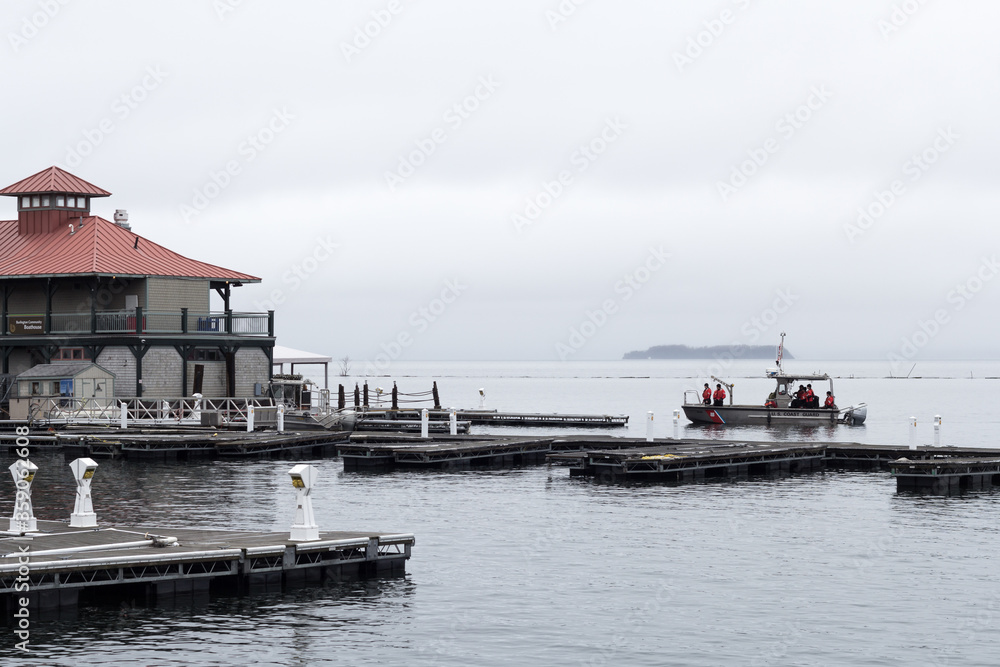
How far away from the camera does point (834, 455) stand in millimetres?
49906

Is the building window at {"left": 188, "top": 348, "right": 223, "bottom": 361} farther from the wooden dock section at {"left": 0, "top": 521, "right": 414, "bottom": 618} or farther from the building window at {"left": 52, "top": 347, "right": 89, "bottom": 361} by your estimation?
the wooden dock section at {"left": 0, "top": 521, "right": 414, "bottom": 618}

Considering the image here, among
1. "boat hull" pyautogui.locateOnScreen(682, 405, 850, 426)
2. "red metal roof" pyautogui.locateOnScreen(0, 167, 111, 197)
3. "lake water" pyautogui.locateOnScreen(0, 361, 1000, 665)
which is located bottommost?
"lake water" pyautogui.locateOnScreen(0, 361, 1000, 665)

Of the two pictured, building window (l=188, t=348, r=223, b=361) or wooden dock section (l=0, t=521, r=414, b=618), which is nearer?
wooden dock section (l=0, t=521, r=414, b=618)

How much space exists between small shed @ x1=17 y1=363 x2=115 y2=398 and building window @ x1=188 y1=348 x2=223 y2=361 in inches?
156

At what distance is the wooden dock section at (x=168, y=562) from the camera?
70.1 ft

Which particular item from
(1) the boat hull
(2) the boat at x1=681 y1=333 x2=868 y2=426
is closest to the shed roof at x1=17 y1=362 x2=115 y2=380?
(2) the boat at x1=681 y1=333 x2=868 y2=426

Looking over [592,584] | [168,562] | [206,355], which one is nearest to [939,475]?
[592,584]

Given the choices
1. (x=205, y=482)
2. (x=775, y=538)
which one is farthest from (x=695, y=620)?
(x=205, y=482)

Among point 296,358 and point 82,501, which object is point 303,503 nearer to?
point 82,501

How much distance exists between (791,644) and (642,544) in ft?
30.9

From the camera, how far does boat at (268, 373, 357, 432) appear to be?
60312 millimetres

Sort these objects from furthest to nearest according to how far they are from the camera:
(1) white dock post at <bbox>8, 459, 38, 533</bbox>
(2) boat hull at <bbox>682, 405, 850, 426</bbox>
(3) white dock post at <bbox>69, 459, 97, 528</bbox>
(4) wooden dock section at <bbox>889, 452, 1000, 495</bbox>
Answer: (2) boat hull at <bbox>682, 405, 850, 426</bbox> → (4) wooden dock section at <bbox>889, 452, 1000, 495</bbox> → (3) white dock post at <bbox>69, 459, 97, 528</bbox> → (1) white dock post at <bbox>8, 459, 38, 533</bbox>

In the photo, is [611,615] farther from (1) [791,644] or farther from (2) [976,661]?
(2) [976,661]

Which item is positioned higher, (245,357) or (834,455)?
(245,357)
